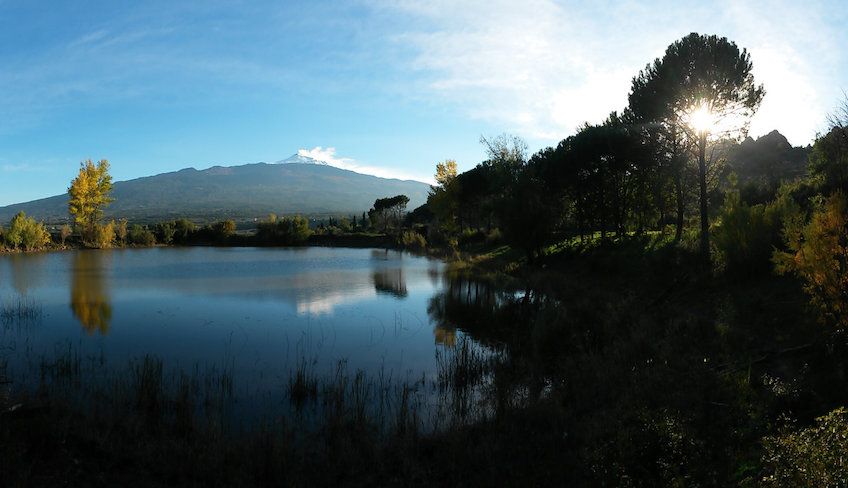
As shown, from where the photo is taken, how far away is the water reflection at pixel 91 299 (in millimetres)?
20750

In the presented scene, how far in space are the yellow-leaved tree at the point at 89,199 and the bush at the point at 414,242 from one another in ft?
155

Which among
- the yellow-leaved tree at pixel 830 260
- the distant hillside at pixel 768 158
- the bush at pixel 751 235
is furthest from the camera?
the distant hillside at pixel 768 158

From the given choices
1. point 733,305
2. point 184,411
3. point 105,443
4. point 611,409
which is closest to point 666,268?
point 733,305

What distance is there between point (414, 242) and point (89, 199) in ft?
172

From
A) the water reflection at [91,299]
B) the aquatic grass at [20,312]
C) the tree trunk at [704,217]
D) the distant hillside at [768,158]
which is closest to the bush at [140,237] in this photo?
the water reflection at [91,299]

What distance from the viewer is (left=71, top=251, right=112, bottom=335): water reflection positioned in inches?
817

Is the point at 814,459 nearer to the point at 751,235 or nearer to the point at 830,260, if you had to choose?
the point at 830,260

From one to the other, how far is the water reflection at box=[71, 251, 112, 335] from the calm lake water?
0.17 feet

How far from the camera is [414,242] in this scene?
75.7 m

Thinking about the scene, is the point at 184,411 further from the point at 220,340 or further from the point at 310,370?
the point at 220,340

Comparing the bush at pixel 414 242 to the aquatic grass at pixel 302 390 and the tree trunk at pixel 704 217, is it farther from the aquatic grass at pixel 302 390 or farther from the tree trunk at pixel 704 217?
the aquatic grass at pixel 302 390

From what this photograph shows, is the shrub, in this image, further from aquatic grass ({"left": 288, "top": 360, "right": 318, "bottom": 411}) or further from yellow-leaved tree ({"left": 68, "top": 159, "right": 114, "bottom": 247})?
aquatic grass ({"left": 288, "top": 360, "right": 318, "bottom": 411})

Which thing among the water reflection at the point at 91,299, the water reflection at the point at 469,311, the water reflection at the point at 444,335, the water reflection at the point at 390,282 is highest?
the water reflection at the point at 91,299

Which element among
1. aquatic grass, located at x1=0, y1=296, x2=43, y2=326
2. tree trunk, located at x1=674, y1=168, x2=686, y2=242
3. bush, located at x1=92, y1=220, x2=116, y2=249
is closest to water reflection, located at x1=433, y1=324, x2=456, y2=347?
tree trunk, located at x1=674, y1=168, x2=686, y2=242
